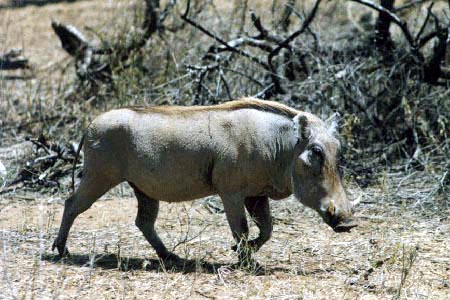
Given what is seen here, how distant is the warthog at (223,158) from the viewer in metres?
5.33

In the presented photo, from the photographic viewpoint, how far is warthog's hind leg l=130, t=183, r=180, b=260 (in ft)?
18.6

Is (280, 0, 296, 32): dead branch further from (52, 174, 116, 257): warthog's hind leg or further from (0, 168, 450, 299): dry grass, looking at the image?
(52, 174, 116, 257): warthog's hind leg

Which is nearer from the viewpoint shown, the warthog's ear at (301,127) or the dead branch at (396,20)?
the warthog's ear at (301,127)

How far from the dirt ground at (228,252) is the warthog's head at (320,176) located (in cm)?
38

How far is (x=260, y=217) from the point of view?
5617 millimetres

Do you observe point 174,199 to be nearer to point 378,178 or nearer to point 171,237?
point 171,237

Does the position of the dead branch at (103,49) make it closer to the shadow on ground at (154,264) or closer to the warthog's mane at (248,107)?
the warthog's mane at (248,107)

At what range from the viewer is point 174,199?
5.54m

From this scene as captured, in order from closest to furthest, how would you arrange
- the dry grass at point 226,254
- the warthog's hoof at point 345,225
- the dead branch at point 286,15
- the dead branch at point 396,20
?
the dry grass at point 226,254, the warthog's hoof at point 345,225, the dead branch at point 396,20, the dead branch at point 286,15

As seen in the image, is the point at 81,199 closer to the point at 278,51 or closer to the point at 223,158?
the point at 223,158

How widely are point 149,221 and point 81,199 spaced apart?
0.48m

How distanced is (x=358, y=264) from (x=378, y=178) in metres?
2.03

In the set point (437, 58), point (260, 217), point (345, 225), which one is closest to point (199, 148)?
point (260, 217)

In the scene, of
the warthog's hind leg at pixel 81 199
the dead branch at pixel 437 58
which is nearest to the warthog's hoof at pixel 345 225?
the warthog's hind leg at pixel 81 199
